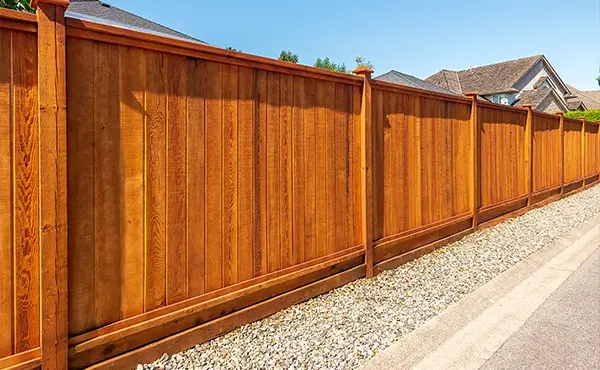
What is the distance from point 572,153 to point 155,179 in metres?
10.9

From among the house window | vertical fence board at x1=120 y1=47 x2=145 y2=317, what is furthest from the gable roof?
vertical fence board at x1=120 y1=47 x2=145 y2=317

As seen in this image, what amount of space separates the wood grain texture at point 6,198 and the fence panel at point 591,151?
12.9 m

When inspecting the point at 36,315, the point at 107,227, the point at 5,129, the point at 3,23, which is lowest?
the point at 36,315

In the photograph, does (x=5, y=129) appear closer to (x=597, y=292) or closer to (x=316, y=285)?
(x=316, y=285)

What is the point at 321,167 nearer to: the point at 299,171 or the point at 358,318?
the point at 299,171

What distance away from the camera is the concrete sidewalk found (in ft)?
7.74

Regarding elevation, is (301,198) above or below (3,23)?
below

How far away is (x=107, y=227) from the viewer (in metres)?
2.03

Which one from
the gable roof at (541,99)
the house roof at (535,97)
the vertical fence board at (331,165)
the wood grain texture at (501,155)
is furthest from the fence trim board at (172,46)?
the house roof at (535,97)

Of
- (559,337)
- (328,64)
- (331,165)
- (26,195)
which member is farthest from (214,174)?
(328,64)

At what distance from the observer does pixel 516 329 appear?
279 centimetres

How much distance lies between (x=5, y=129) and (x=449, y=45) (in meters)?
18.6

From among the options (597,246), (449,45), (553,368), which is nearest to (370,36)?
(449,45)

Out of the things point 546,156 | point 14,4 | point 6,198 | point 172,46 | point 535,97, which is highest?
point 535,97
